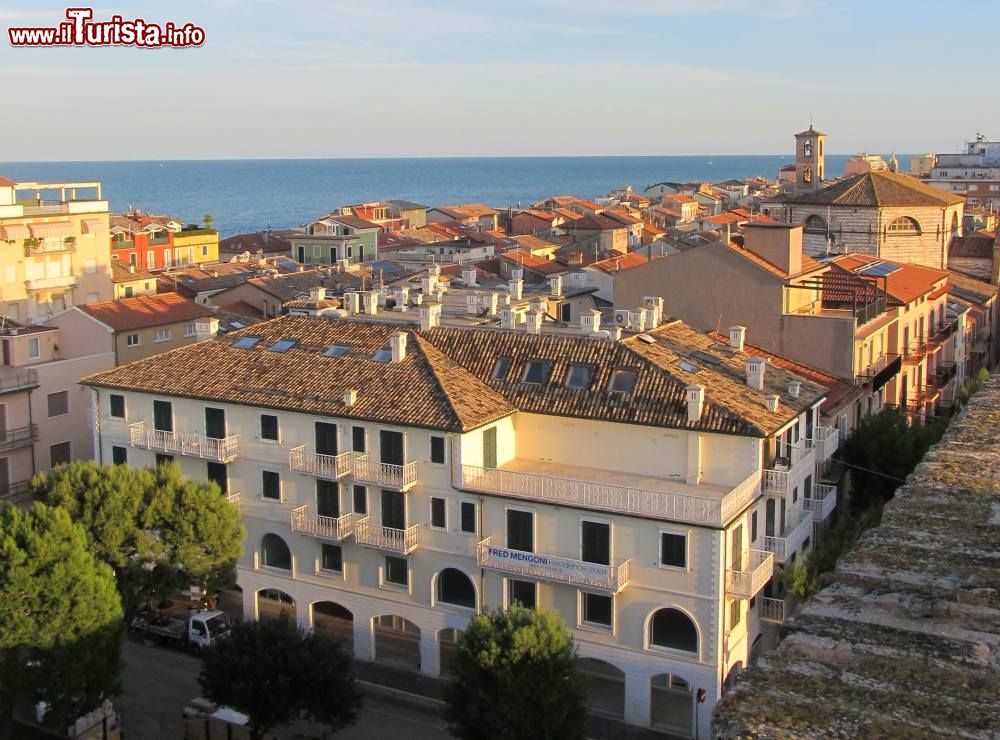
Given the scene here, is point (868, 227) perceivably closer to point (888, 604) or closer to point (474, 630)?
point (474, 630)

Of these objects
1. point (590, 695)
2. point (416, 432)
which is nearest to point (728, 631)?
point (590, 695)

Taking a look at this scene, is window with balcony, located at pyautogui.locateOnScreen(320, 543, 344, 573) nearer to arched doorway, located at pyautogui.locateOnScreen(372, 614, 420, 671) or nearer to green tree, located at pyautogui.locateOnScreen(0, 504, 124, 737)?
arched doorway, located at pyautogui.locateOnScreen(372, 614, 420, 671)

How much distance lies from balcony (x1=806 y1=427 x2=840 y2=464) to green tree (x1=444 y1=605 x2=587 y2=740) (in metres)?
9.59

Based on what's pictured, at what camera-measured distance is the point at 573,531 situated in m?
25.9

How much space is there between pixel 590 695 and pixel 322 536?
7.47m

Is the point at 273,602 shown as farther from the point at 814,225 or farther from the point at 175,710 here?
the point at 814,225

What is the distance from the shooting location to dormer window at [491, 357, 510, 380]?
29.3m

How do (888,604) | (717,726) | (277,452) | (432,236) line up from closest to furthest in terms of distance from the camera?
(717,726) < (888,604) < (277,452) < (432,236)

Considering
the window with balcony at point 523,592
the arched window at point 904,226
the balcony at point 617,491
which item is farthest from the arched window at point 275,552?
the arched window at point 904,226

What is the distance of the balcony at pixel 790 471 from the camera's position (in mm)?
25938

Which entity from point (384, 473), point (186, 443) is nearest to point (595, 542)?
point (384, 473)

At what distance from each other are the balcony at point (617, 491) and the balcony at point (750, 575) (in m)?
1.30

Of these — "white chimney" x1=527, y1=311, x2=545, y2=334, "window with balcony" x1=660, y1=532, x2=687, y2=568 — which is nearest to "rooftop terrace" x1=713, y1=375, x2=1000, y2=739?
"window with balcony" x1=660, y1=532, x2=687, y2=568

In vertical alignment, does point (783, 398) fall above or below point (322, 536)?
above
